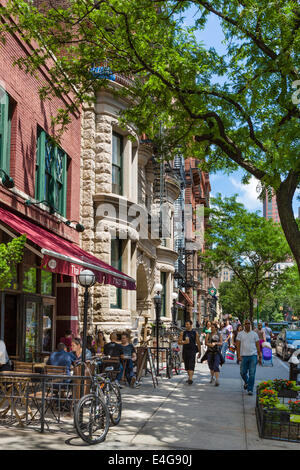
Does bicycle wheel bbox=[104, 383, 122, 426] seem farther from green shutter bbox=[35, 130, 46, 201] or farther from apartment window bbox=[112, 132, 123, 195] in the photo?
apartment window bbox=[112, 132, 123, 195]

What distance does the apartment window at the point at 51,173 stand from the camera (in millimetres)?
14703

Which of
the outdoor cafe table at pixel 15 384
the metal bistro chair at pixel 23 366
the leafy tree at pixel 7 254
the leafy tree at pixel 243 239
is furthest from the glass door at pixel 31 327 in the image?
the leafy tree at pixel 243 239

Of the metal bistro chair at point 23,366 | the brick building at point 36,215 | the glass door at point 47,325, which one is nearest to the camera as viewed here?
the metal bistro chair at point 23,366

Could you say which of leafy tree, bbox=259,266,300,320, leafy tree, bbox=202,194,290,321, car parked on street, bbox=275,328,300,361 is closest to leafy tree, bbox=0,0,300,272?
car parked on street, bbox=275,328,300,361

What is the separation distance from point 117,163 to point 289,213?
1122cm

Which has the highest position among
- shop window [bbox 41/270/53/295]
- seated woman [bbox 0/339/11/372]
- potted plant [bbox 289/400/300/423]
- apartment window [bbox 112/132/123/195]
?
apartment window [bbox 112/132/123/195]

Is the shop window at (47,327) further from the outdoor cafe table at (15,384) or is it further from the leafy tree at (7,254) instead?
the leafy tree at (7,254)

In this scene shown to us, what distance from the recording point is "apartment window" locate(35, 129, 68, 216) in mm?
14703

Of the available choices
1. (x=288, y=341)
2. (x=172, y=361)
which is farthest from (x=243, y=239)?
(x=172, y=361)

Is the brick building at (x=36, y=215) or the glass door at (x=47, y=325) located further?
the glass door at (x=47, y=325)

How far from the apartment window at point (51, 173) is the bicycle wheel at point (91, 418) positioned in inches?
317

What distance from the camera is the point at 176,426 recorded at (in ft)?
27.9

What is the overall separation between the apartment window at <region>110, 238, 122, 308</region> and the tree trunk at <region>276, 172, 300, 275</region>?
10.2 m

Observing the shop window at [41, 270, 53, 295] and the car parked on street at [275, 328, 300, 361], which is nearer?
the shop window at [41, 270, 53, 295]
